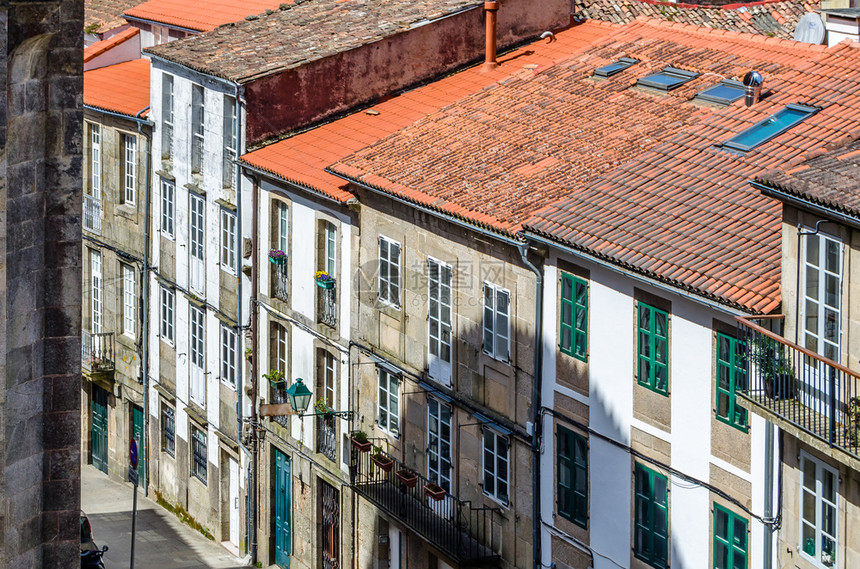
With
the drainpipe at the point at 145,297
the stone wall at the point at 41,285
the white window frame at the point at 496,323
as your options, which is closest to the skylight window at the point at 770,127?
the white window frame at the point at 496,323

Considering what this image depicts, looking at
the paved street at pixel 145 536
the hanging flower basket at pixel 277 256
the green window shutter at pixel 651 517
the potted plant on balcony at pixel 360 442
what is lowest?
the paved street at pixel 145 536

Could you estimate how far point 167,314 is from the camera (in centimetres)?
4700

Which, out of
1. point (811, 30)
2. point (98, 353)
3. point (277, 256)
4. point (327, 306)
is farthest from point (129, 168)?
point (811, 30)

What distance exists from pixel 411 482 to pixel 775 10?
58.6ft

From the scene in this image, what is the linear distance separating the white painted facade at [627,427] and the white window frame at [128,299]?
20.1 m

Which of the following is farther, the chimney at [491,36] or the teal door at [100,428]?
the teal door at [100,428]

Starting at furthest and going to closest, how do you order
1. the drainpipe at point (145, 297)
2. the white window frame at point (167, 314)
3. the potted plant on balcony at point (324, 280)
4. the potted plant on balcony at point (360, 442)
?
the drainpipe at point (145, 297) → the white window frame at point (167, 314) → the potted plant on balcony at point (324, 280) → the potted plant on balcony at point (360, 442)

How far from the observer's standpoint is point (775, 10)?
153 ft

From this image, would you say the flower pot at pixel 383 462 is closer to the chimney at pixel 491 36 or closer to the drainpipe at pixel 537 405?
the drainpipe at pixel 537 405

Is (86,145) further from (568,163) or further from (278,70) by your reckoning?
(568,163)

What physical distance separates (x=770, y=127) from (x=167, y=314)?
70.0ft

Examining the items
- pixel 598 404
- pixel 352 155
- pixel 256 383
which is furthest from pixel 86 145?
pixel 598 404

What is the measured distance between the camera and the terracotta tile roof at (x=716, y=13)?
43.8 metres

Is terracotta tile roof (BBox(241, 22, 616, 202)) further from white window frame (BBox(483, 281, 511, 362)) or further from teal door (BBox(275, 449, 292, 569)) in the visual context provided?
teal door (BBox(275, 449, 292, 569))
